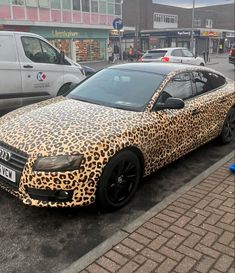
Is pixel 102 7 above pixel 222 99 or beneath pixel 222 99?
above

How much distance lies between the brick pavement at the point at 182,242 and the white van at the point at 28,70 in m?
4.81

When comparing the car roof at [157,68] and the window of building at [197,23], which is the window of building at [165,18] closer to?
the window of building at [197,23]

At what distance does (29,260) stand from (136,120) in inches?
74.3

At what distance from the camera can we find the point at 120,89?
15.2ft

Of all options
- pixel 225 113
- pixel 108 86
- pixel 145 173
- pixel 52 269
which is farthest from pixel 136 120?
pixel 225 113

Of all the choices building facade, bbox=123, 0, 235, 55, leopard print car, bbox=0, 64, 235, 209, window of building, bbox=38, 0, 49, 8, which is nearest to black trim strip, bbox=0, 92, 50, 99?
leopard print car, bbox=0, 64, 235, 209

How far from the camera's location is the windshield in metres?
4.36

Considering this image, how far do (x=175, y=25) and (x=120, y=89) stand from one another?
2670 inches

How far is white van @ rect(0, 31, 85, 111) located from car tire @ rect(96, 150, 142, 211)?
4379 mm

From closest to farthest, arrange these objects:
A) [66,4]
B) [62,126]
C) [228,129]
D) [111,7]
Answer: [62,126], [228,129], [66,4], [111,7]

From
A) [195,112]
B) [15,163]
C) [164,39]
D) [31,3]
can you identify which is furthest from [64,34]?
[15,163]

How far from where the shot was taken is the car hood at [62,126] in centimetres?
338

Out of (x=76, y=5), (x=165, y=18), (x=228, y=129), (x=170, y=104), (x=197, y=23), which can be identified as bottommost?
(x=228, y=129)

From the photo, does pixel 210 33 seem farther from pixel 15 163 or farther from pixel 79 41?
pixel 15 163
